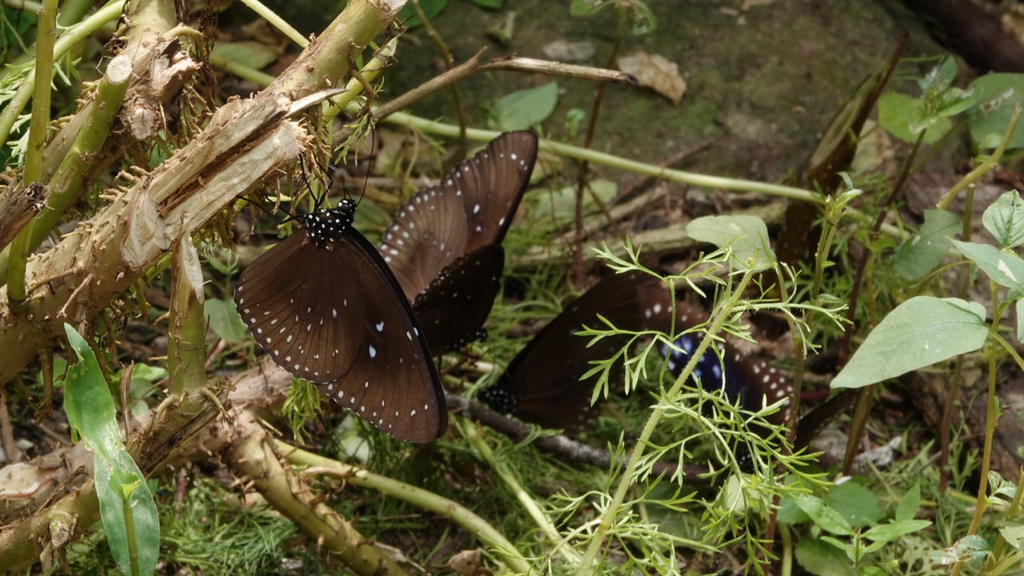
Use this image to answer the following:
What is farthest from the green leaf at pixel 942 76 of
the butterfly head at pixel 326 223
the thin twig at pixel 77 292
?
the thin twig at pixel 77 292

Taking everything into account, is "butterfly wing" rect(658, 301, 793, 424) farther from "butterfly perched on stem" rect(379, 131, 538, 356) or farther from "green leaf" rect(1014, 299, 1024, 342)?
"green leaf" rect(1014, 299, 1024, 342)

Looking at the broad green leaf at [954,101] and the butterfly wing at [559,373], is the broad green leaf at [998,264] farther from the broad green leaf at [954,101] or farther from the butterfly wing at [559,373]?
the butterfly wing at [559,373]

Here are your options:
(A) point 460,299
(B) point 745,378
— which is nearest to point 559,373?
(A) point 460,299

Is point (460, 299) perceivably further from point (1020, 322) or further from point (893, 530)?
point (1020, 322)

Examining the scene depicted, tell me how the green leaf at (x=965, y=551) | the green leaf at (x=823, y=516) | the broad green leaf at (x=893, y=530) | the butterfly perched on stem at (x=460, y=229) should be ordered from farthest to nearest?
the butterfly perched on stem at (x=460, y=229) < the green leaf at (x=823, y=516) < the broad green leaf at (x=893, y=530) < the green leaf at (x=965, y=551)

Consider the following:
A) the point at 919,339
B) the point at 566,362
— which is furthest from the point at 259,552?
the point at 919,339

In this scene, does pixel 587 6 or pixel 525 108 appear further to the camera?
pixel 525 108

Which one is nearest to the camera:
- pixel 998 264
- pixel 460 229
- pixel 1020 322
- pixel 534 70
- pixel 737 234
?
pixel 1020 322
